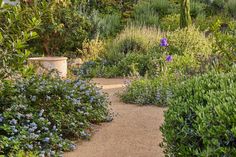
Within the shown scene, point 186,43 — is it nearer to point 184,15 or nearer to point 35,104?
point 184,15

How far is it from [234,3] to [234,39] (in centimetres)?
1042

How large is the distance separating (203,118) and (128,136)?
2509mm

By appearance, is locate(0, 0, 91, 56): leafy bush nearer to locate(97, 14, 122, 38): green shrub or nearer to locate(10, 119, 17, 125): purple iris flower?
locate(97, 14, 122, 38): green shrub

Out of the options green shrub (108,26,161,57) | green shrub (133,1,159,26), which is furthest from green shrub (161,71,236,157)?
green shrub (133,1,159,26)

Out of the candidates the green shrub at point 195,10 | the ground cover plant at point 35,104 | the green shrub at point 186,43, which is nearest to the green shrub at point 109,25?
the green shrub at point 195,10

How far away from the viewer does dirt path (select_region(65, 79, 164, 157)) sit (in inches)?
185

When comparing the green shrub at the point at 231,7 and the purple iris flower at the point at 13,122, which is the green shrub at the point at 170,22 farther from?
the purple iris flower at the point at 13,122

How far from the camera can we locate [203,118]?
2814 mm

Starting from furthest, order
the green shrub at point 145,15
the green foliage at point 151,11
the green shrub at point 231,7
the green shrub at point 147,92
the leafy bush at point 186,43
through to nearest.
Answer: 1. the green shrub at point 231,7
2. the green foliage at point 151,11
3. the green shrub at point 145,15
4. the leafy bush at point 186,43
5. the green shrub at point 147,92

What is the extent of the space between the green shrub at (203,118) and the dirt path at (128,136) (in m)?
1.27

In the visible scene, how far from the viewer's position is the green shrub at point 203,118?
2.70 m

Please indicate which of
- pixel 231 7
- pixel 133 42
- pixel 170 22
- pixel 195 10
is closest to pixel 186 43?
pixel 133 42

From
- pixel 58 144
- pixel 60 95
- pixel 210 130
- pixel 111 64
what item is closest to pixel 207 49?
pixel 111 64

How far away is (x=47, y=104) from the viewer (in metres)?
5.16
